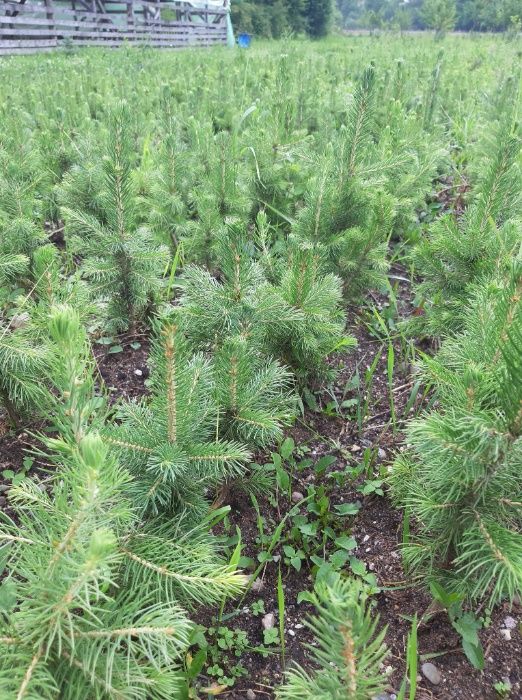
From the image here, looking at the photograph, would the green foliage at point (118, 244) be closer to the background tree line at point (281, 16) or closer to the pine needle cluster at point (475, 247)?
the pine needle cluster at point (475, 247)

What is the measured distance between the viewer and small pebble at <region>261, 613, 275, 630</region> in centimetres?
153

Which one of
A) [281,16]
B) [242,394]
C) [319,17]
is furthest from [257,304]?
[319,17]

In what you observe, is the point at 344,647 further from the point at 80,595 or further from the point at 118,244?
the point at 118,244

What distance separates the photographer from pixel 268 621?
5.08 ft

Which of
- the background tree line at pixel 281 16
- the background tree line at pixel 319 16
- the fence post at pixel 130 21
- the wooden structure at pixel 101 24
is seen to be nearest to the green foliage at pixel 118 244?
the wooden structure at pixel 101 24

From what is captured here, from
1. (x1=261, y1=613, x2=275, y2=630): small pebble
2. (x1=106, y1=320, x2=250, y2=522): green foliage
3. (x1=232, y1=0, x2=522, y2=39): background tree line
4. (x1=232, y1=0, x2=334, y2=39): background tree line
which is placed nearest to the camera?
(x1=106, y1=320, x2=250, y2=522): green foliage

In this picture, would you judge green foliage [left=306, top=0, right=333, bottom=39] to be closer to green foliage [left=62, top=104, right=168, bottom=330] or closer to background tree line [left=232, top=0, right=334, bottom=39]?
background tree line [left=232, top=0, right=334, bottom=39]

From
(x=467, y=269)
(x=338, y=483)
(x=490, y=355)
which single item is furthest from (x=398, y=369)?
(x=490, y=355)

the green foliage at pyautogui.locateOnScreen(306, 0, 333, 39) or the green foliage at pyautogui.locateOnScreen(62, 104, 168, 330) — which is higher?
the green foliage at pyautogui.locateOnScreen(306, 0, 333, 39)

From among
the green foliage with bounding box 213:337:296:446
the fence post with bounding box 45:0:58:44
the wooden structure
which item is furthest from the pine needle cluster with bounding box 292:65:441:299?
the fence post with bounding box 45:0:58:44

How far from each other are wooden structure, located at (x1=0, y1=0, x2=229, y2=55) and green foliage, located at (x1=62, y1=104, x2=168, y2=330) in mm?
13401

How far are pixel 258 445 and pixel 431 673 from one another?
0.81 m

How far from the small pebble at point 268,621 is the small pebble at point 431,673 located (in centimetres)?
43

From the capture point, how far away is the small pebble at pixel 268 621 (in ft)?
5.03
